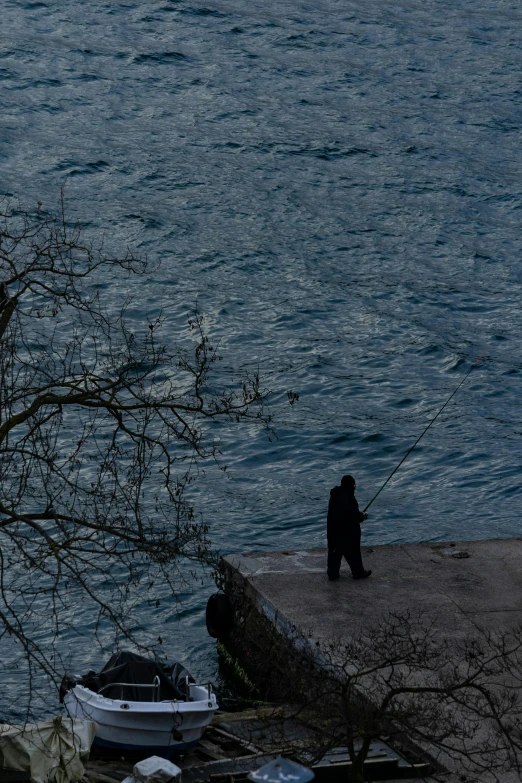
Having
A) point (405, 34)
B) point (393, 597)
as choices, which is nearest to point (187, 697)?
point (393, 597)

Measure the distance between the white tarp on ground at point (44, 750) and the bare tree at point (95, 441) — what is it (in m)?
1.22

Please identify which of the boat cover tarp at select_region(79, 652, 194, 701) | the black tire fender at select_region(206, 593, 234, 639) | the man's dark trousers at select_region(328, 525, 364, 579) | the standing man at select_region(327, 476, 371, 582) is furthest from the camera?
the black tire fender at select_region(206, 593, 234, 639)

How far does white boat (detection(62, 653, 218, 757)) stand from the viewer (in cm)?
1550

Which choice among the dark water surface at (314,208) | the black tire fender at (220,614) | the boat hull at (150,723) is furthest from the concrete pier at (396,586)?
the dark water surface at (314,208)

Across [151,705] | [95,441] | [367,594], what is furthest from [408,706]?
[95,441]

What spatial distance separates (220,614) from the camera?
1875 cm

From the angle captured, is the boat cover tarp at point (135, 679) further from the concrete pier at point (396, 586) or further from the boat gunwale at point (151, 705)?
the concrete pier at point (396, 586)

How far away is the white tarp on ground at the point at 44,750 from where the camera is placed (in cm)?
1403

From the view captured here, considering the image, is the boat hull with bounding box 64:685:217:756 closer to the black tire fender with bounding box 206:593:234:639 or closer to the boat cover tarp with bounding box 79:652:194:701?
the boat cover tarp with bounding box 79:652:194:701

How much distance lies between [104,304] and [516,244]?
1525 cm

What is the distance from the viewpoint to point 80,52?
156ft

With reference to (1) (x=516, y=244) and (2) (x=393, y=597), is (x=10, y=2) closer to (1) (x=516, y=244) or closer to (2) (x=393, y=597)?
(1) (x=516, y=244)

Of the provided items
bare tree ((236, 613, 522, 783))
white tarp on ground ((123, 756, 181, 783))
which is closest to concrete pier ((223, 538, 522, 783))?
bare tree ((236, 613, 522, 783))

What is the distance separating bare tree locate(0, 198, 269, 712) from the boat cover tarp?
1.81 ft
